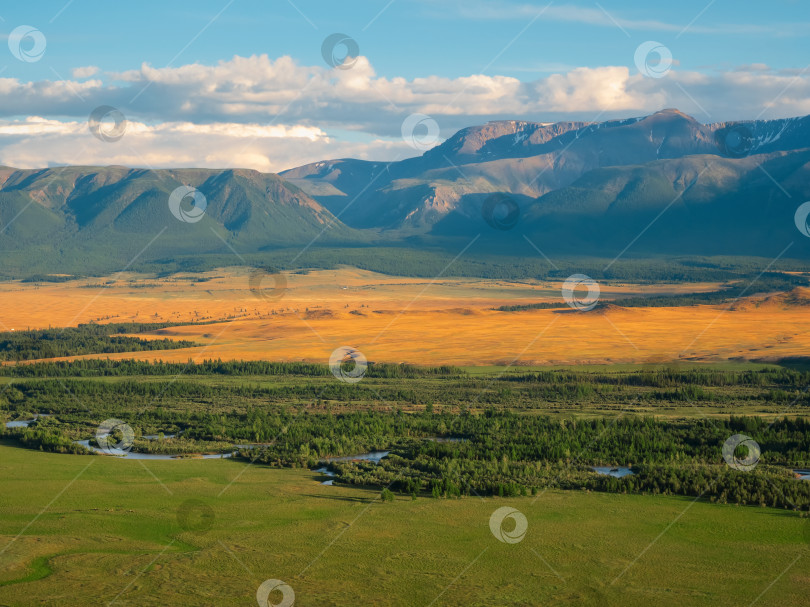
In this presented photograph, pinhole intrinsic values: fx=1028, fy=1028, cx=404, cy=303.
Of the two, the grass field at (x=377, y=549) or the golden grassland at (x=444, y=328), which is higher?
the golden grassland at (x=444, y=328)

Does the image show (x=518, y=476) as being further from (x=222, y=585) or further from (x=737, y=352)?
(x=737, y=352)

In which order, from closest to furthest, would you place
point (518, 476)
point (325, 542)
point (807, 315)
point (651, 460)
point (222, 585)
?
point (222, 585), point (325, 542), point (518, 476), point (651, 460), point (807, 315)

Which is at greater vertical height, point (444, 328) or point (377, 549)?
point (444, 328)

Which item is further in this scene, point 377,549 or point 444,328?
point 444,328

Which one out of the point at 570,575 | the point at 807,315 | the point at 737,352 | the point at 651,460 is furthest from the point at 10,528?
the point at 807,315

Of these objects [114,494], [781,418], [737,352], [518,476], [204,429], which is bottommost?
[114,494]
